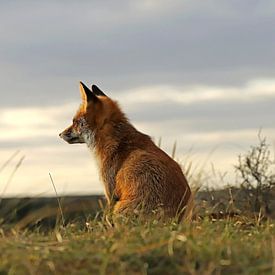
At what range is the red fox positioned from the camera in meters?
9.03

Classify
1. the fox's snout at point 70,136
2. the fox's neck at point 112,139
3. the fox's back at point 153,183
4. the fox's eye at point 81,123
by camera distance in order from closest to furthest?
the fox's back at point 153,183, the fox's neck at point 112,139, the fox's eye at point 81,123, the fox's snout at point 70,136

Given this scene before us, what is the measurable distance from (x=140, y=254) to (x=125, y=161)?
4024 mm

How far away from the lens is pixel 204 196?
14.2m

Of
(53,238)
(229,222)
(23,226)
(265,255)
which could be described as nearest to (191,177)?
(229,222)

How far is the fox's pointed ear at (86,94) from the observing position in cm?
1093

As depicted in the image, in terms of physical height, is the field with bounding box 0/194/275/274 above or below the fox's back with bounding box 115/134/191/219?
below

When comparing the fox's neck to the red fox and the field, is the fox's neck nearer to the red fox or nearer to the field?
the red fox

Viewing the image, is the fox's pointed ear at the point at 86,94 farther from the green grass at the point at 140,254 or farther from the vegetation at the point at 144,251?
the green grass at the point at 140,254

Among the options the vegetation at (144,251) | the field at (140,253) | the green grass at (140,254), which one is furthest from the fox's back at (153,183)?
the green grass at (140,254)

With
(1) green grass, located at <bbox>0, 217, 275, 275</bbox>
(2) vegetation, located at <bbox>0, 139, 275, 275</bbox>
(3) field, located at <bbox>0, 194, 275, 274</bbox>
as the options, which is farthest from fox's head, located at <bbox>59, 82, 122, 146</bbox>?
(1) green grass, located at <bbox>0, 217, 275, 275</bbox>

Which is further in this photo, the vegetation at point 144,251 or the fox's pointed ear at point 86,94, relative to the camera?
the fox's pointed ear at point 86,94

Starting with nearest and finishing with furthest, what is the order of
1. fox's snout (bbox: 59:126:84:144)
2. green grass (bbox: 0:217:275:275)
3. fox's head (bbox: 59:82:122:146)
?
green grass (bbox: 0:217:275:275)
fox's head (bbox: 59:82:122:146)
fox's snout (bbox: 59:126:84:144)

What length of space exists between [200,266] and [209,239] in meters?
0.66

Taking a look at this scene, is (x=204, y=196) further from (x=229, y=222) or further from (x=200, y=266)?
(x=200, y=266)
